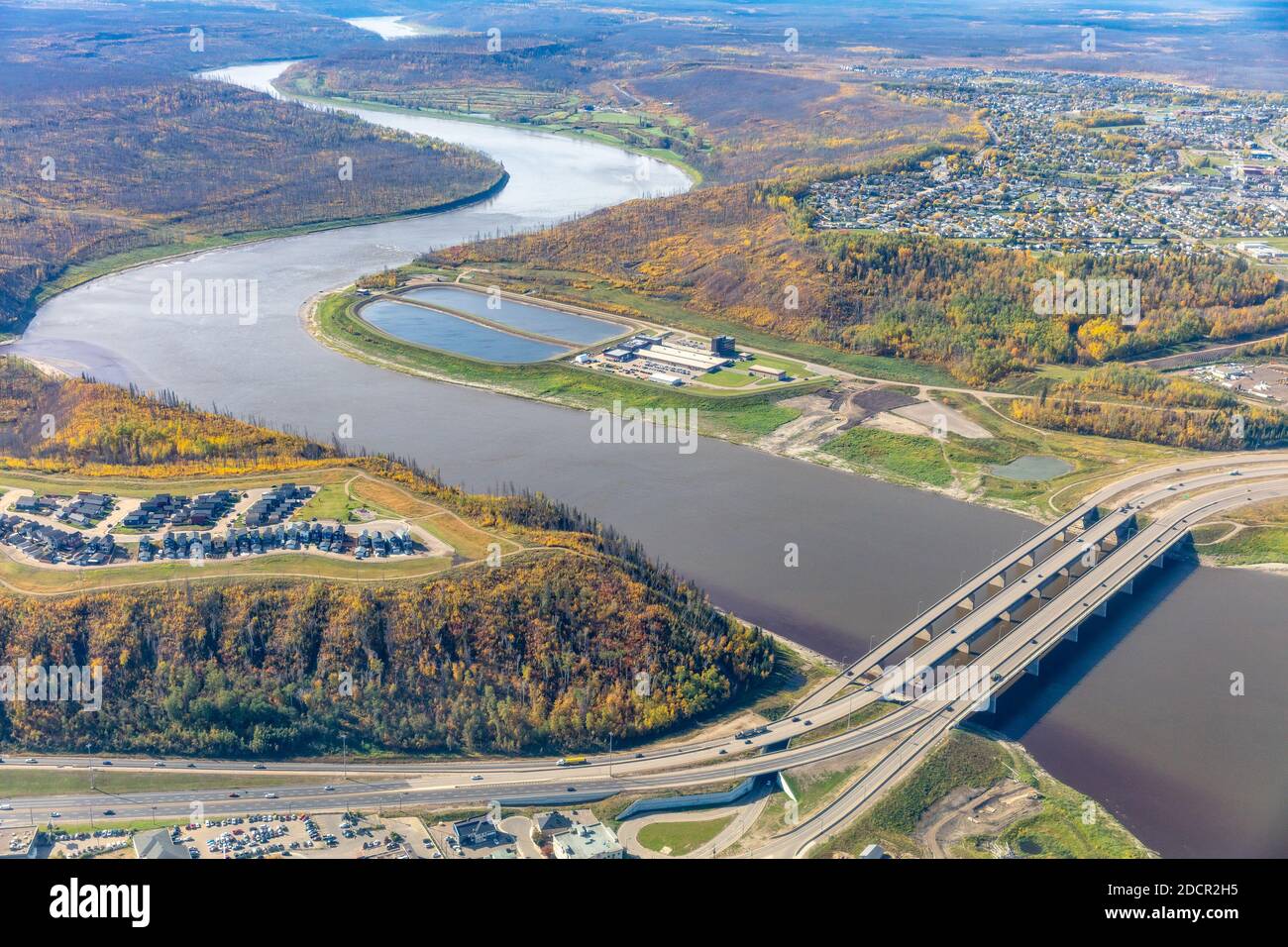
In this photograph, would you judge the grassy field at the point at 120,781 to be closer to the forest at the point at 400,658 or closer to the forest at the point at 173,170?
the forest at the point at 400,658

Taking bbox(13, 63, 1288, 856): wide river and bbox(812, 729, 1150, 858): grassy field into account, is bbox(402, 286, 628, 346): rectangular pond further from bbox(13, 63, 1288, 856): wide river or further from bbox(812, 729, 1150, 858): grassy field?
bbox(812, 729, 1150, 858): grassy field

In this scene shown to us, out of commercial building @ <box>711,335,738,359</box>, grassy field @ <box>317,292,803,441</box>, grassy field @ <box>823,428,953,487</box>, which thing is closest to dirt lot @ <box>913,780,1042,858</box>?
grassy field @ <box>823,428,953,487</box>

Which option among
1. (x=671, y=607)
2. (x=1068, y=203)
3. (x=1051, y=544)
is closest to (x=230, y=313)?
(x=671, y=607)

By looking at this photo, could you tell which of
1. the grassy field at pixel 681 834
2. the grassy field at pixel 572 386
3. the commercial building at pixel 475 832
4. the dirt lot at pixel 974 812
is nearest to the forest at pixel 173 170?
the grassy field at pixel 572 386

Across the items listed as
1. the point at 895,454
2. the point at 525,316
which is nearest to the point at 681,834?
the point at 895,454

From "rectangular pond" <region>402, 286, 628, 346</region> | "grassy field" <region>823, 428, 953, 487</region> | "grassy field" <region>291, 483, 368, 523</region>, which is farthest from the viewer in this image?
"rectangular pond" <region>402, 286, 628, 346</region>

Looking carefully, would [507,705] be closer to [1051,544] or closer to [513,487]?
[513,487]

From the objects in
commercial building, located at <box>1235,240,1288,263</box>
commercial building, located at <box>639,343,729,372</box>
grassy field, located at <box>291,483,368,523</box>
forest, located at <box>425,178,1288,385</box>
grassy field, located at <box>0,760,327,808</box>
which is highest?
commercial building, located at <box>1235,240,1288,263</box>
